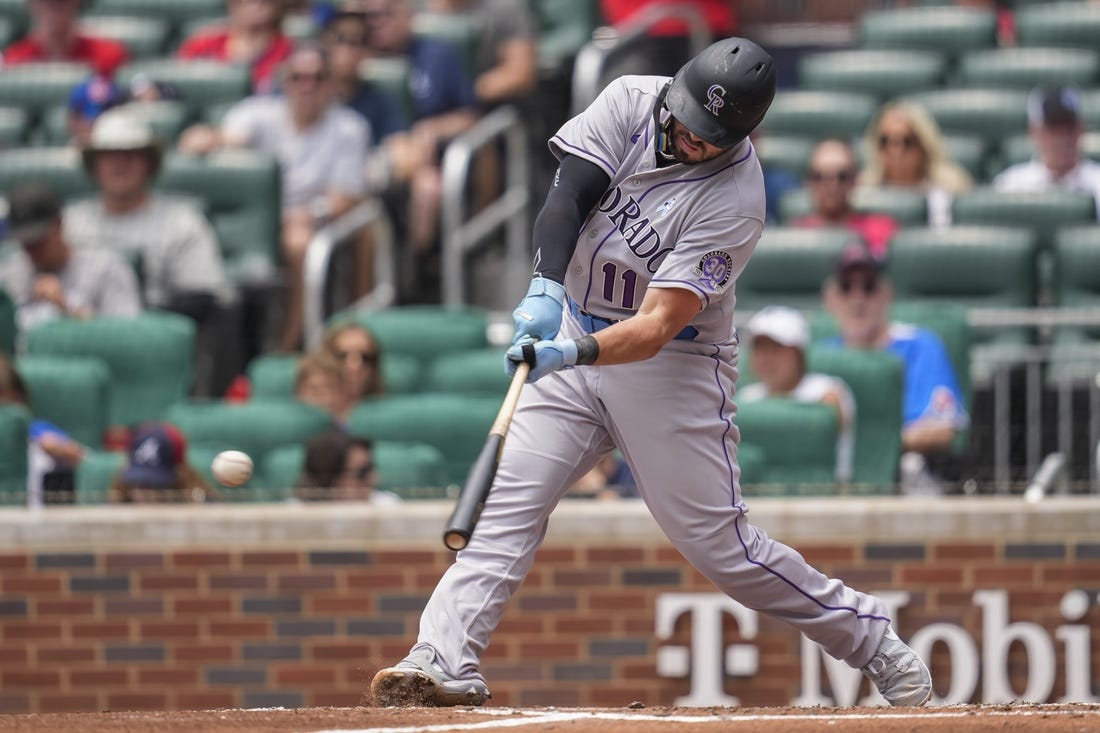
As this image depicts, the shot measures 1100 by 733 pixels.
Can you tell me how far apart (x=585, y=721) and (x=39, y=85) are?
7129 millimetres

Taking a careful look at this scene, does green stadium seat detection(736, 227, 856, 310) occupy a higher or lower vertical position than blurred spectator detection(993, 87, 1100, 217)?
lower

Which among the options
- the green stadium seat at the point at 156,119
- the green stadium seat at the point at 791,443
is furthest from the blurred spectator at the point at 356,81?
the green stadium seat at the point at 791,443

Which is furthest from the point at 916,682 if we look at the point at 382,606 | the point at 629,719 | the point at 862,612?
the point at 382,606

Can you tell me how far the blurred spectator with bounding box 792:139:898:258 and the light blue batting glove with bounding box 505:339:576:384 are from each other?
13.1ft

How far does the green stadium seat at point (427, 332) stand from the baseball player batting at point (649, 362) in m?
2.93

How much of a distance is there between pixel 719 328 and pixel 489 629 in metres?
0.92

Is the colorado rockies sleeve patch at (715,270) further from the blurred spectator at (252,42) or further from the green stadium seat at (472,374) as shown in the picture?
the blurred spectator at (252,42)

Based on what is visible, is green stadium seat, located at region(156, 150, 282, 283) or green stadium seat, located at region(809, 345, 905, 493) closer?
green stadium seat, located at region(809, 345, 905, 493)

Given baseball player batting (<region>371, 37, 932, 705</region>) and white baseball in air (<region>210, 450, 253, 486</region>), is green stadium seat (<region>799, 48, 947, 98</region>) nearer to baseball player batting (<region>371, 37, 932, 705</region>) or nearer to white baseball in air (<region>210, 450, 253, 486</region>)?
baseball player batting (<region>371, 37, 932, 705</region>)

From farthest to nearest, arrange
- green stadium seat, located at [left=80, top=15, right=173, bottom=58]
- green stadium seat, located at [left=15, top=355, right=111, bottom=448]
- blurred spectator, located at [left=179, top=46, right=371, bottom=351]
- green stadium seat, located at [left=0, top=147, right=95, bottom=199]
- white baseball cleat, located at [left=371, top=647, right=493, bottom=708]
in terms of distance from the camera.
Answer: green stadium seat, located at [left=80, top=15, right=173, bottom=58] → green stadium seat, located at [left=0, top=147, right=95, bottom=199] → blurred spectator, located at [left=179, top=46, right=371, bottom=351] → green stadium seat, located at [left=15, top=355, right=111, bottom=448] → white baseball cleat, located at [left=371, top=647, right=493, bottom=708]

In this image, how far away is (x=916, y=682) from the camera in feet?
16.7

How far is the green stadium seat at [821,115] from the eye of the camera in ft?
31.9

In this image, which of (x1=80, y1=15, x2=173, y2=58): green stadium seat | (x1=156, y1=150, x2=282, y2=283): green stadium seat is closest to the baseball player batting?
(x1=156, y1=150, x2=282, y2=283): green stadium seat

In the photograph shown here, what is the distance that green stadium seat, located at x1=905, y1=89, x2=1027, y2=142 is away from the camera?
9.69 m
